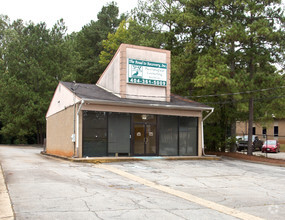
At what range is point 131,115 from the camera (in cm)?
1917

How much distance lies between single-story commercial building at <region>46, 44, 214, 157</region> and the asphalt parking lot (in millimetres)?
4688

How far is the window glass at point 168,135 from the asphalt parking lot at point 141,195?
6.37 meters

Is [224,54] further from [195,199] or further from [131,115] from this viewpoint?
[195,199]

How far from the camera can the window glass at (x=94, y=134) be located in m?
17.8

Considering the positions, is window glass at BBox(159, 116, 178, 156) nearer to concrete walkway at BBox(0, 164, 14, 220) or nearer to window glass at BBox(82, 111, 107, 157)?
window glass at BBox(82, 111, 107, 157)

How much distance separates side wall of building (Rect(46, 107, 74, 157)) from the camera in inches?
752

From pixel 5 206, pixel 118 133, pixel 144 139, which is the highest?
pixel 118 133

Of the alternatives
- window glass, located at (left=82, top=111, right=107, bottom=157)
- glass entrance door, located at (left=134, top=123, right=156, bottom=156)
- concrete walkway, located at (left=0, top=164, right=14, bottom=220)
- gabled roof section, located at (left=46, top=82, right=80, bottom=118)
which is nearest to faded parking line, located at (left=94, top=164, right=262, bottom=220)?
concrete walkway, located at (left=0, top=164, right=14, bottom=220)

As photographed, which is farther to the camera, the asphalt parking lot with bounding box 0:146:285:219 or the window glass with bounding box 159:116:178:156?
the window glass with bounding box 159:116:178:156

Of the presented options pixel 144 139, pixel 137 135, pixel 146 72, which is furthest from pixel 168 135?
pixel 146 72

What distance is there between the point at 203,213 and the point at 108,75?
52.7 ft

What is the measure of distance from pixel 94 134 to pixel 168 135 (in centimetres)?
496

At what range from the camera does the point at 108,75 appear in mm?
21953

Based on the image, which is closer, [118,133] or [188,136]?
[118,133]
